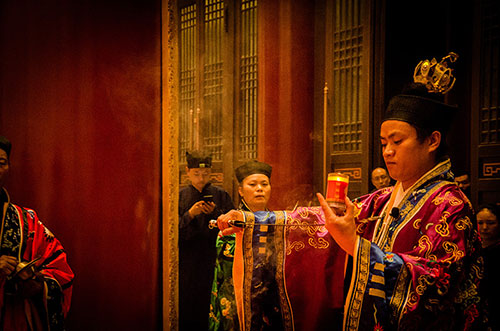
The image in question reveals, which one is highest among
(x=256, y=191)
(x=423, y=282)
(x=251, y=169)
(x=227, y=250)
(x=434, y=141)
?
(x=434, y=141)

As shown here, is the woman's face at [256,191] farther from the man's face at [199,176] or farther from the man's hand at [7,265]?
the man's hand at [7,265]

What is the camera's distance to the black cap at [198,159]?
2707 millimetres

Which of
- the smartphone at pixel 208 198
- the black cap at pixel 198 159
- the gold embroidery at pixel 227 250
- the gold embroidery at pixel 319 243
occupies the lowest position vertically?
the gold embroidery at pixel 227 250

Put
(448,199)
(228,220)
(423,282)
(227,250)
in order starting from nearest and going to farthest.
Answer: (423,282) → (448,199) → (228,220) → (227,250)

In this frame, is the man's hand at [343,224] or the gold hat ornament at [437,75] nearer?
the man's hand at [343,224]

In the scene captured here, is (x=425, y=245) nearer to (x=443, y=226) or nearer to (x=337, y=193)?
(x=443, y=226)

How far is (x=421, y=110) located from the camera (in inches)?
69.3

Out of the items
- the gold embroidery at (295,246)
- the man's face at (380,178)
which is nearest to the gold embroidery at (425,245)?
the gold embroidery at (295,246)

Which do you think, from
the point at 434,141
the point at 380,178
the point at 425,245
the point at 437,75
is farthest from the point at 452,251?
the point at 380,178

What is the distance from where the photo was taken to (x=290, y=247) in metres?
2.02

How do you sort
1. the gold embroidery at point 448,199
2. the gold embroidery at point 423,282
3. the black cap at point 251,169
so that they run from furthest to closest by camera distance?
the black cap at point 251,169 < the gold embroidery at point 448,199 < the gold embroidery at point 423,282

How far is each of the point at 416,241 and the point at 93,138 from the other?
1630 millimetres

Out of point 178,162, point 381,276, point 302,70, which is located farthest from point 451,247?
point 302,70

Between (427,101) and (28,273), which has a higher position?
(427,101)
